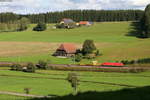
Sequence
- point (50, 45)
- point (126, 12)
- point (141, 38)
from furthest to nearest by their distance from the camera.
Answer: point (126, 12) → point (141, 38) → point (50, 45)

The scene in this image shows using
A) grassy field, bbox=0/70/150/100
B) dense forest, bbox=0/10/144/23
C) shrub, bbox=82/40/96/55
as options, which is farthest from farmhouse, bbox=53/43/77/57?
dense forest, bbox=0/10/144/23

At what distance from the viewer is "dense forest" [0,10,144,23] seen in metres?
187

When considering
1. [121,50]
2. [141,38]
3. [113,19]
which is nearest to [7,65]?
[121,50]

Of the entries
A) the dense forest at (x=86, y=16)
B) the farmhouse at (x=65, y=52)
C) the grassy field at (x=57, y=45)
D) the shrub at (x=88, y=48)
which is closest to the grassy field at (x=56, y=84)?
the grassy field at (x=57, y=45)

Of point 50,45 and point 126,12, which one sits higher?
point 126,12

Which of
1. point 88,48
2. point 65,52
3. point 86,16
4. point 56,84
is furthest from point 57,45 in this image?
point 86,16

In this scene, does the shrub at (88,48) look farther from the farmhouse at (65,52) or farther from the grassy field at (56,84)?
the grassy field at (56,84)

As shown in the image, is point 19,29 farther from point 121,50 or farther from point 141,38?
point 121,50

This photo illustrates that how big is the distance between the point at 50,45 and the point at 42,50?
875 cm

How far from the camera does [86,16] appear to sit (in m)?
197

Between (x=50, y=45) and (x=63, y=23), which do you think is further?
(x=63, y=23)

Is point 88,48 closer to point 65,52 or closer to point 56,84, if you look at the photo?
point 65,52

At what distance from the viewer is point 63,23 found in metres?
158

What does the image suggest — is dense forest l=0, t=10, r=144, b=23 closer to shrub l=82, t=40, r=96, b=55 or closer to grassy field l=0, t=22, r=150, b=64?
grassy field l=0, t=22, r=150, b=64
